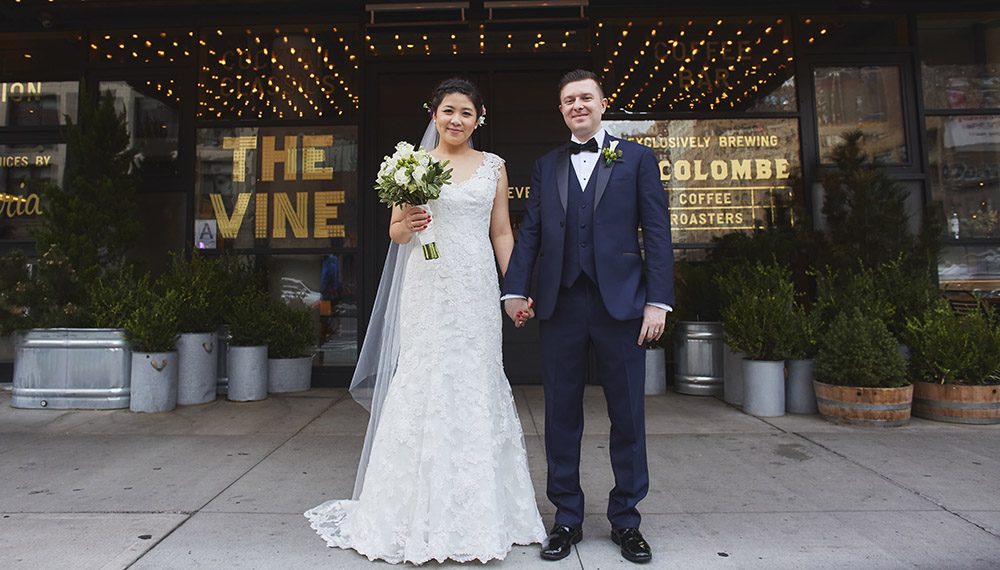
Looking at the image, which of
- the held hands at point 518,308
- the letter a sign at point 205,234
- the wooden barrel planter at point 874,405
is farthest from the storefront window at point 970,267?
the letter a sign at point 205,234

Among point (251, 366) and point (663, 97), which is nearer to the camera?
point (251, 366)

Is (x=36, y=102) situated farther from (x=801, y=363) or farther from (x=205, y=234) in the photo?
(x=801, y=363)

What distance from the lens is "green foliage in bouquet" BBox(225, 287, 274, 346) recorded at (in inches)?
238

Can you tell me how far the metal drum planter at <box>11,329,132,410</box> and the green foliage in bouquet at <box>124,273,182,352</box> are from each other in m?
0.19

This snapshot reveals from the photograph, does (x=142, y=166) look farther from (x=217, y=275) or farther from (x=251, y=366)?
(x=251, y=366)

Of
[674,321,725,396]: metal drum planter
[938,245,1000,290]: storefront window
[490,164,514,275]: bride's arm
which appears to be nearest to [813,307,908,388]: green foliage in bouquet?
[674,321,725,396]: metal drum planter

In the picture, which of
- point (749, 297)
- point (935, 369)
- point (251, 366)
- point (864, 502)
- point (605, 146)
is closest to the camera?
point (605, 146)

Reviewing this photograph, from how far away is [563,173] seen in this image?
2.72m

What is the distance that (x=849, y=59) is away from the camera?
22.7ft

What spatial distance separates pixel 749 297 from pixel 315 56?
18.5ft

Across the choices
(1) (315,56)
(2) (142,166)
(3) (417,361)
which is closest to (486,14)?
(1) (315,56)

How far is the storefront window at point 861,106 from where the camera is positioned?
684 cm

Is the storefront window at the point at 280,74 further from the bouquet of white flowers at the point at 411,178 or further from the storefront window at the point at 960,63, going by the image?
the storefront window at the point at 960,63

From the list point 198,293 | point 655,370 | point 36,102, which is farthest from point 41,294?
point 655,370
